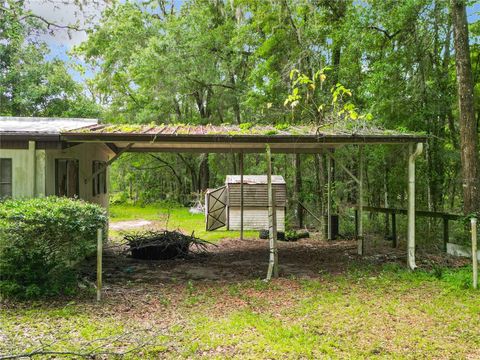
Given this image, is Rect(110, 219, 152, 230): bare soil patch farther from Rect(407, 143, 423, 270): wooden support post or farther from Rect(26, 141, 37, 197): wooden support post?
Rect(407, 143, 423, 270): wooden support post

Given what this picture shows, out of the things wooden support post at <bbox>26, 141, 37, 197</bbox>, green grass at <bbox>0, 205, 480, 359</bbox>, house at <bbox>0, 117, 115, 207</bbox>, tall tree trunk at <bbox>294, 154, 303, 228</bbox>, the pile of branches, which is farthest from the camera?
tall tree trunk at <bbox>294, 154, 303, 228</bbox>

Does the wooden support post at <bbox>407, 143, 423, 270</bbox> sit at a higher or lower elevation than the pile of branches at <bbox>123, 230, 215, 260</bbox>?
higher

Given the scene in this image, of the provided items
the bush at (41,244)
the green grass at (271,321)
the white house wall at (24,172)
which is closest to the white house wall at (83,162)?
the white house wall at (24,172)

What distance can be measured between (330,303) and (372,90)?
688 centimetres

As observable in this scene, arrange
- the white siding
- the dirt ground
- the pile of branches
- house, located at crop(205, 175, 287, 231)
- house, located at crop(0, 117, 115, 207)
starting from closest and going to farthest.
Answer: house, located at crop(0, 117, 115, 207) < the dirt ground < the pile of branches < house, located at crop(205, 175, 287, 231) < the white siding

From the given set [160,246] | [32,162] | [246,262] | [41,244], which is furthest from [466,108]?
[32,162]

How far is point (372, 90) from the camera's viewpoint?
A: 1105cm

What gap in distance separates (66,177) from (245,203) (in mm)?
7965

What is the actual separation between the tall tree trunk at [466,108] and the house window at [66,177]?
338 inches

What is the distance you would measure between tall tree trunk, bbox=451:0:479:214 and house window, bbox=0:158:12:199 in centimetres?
949

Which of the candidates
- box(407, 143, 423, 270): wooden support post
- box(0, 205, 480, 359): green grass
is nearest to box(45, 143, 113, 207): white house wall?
box(0, 205, 480, 359): green grass

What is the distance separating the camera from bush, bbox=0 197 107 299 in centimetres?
586

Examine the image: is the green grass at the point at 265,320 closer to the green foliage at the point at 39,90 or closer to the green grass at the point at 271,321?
the green grass at the point at 271,321

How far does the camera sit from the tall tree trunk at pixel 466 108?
8.91m
